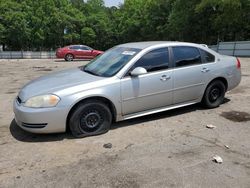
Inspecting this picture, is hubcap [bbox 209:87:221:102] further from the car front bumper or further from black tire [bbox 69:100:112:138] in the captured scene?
the car front bumper

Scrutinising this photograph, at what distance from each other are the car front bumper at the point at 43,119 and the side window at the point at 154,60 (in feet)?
5.19

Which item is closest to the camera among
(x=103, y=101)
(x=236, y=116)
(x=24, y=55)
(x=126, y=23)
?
(x=103, y=101)

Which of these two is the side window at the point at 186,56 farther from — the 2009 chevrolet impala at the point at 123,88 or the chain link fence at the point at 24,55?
the chain link fence at the point at 24,55

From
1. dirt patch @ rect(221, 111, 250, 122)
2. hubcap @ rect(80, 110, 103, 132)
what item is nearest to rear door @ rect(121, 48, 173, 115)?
hubcap @ rect(80, 110, 103, 132)

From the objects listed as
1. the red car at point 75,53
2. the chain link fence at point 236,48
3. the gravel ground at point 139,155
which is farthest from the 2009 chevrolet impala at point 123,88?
the chain link fence at point 236,48

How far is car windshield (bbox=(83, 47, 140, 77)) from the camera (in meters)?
5.56

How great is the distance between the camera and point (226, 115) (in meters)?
6.24

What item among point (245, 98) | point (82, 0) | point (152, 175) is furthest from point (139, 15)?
point (152, 175)

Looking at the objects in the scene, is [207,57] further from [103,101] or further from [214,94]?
[103,101]

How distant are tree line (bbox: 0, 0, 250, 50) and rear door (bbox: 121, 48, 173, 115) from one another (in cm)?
3377

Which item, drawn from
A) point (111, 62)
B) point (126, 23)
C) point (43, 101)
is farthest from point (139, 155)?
point (126, 23)

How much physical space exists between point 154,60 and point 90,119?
1.69m

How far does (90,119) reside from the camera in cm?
514

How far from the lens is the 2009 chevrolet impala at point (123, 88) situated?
489 centimetres
